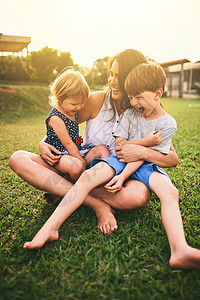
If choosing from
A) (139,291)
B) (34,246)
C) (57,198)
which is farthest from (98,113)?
(139,291)

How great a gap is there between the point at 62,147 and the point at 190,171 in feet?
4.52

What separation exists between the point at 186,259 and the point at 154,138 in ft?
2.28

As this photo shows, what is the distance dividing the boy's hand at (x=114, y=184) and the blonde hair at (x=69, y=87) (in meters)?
0.67

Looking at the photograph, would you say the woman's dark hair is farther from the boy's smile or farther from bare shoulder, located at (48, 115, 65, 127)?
bare shoulder, located at (48, 115, 65, 127)

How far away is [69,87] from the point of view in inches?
62.9

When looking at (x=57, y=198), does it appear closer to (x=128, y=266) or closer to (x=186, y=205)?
(x=128, y=266)

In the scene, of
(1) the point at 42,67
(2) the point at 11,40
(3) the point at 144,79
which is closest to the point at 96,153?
(3) the point at 144,79

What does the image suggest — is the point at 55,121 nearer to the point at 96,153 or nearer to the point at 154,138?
the point at 96,153

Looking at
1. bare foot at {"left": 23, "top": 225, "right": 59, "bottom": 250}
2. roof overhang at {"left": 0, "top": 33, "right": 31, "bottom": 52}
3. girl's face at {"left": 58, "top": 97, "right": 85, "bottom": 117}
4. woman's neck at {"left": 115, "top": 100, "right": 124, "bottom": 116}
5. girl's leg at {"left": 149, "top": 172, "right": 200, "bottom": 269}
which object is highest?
roof overhang at {"left": 0, "top": 33, "right": 31, "bottom": 52}

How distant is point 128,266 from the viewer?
1050 millimetres

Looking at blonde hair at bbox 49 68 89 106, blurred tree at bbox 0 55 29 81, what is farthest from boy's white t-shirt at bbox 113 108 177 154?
blurred tree at bbox 0 55 29 81

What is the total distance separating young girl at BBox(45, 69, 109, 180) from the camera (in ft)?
4.96

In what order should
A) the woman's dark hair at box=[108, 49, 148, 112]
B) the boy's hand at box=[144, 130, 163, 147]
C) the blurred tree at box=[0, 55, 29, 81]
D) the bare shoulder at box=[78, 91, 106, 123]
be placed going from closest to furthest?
the boy's hand at box=[144, 130, 163, 147], the woman's dark hair at box=[108, 49, 148, 112], the bare shoulder at box=[78, 91, 106, 123], the blurred tree at box=[0, 55, 29, 81]

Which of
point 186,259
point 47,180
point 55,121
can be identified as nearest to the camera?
point 186,259
